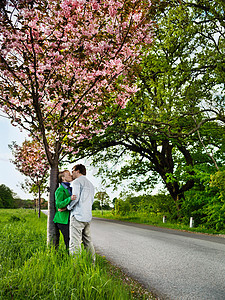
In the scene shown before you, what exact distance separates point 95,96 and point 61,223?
2699 millimetres

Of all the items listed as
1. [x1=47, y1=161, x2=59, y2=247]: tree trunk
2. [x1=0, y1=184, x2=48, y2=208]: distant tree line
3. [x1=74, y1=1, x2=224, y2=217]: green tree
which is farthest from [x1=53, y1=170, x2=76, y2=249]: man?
[x1=0, y1=184, x2=48, y2=208]: distant tree line

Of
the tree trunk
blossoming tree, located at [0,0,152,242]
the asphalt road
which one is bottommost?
the asphalt road

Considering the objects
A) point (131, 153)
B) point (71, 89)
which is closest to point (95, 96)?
point (71, 89)

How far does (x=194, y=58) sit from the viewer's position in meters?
14.7

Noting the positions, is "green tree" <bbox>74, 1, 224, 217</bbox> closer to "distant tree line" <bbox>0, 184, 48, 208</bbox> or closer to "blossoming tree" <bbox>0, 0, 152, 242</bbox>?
"blossoming tree" <bbox>0, 0, 152, 242</bbox>

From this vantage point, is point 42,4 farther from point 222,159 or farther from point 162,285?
point 222,159

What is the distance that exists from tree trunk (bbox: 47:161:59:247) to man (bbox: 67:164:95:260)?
97 centimetres

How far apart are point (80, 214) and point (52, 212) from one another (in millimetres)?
1298

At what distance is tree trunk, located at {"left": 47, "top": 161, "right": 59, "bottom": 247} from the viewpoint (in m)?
5.15

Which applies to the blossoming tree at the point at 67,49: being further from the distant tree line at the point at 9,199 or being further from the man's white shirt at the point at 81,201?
the distant tree line at the point at 9,199

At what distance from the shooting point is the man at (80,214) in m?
4.16

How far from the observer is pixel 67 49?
15.0ft

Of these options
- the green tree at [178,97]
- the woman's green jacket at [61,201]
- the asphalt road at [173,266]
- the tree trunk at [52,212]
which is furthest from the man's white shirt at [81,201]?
the green tree at [178,97]

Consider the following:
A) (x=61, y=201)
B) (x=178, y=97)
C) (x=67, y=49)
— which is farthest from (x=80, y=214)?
(x=178, y=97)
